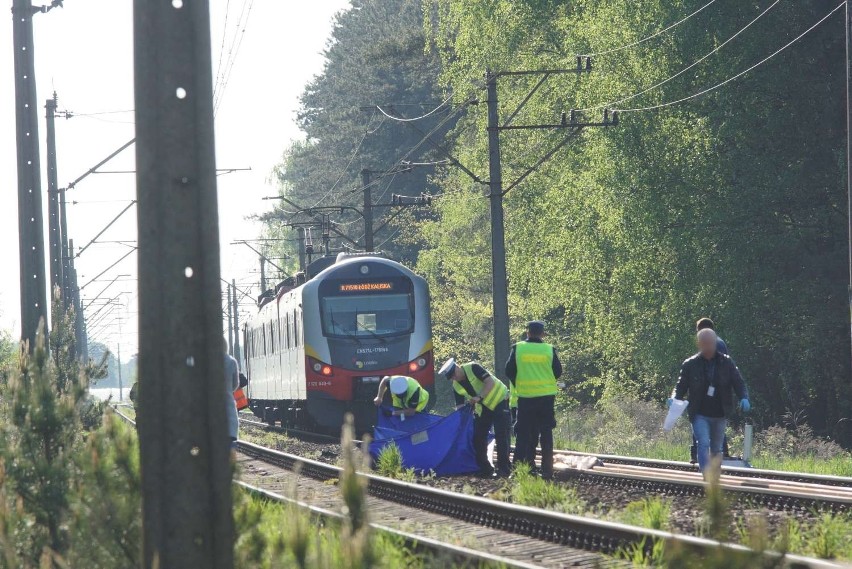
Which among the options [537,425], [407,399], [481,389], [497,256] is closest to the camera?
[537,425]

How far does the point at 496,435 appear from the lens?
15883 millimetres

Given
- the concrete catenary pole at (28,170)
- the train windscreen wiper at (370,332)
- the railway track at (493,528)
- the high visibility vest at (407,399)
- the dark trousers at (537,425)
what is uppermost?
the concrete catenary pole at (28,170)

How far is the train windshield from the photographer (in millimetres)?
24141

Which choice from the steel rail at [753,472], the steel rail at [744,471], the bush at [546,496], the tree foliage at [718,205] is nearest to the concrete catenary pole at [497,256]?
the tree foliage at [718,205]

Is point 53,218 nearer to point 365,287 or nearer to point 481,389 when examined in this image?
point 365,287

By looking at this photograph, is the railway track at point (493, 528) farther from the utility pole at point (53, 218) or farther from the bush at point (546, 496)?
the utility pole at point (53, 218)

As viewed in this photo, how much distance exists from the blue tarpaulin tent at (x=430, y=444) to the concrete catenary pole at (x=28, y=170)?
188 inches

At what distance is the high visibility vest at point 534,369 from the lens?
14562 mm

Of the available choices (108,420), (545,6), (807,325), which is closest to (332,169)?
(545,6)

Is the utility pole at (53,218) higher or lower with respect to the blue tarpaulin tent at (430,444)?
higher

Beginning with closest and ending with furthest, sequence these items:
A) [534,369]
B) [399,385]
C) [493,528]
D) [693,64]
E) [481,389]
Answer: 1. [493,528]
2. [534,369]
3. [481,389]
4. [399,385]
5. [693,64]

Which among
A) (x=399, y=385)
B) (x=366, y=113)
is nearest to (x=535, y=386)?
(x=399, y=385)

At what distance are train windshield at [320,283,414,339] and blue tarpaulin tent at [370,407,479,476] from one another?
7822 mm

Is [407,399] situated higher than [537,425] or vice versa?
[407,399]
